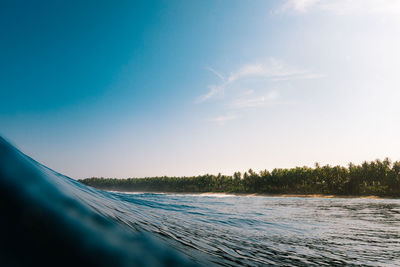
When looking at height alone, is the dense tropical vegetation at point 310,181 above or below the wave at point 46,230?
below

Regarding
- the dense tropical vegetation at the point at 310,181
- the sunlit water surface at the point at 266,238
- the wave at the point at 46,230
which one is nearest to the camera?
the wave at the point at 46,230

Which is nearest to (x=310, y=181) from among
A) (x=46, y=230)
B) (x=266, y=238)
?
(x=266, y=238)

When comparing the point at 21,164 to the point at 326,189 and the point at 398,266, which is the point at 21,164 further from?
the point at 326,189

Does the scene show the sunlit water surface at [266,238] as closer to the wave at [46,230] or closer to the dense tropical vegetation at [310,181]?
the wave at [46,230]

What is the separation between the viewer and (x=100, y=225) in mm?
804

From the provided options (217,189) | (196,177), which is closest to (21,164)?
(217,189)

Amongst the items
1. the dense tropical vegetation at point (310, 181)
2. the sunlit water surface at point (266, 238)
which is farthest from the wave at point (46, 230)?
the dense tropical vegetation at point (310, 181)

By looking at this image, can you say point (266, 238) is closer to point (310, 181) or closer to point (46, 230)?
point (46, 230)

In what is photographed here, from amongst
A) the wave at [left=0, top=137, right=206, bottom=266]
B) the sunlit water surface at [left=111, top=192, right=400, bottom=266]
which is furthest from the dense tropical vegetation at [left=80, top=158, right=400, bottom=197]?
the wave at [left=0, top=137, right=206, bottom=266]

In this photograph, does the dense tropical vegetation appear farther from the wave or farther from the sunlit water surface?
the wave

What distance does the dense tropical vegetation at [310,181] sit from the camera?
199 ft

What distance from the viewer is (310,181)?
71.2 metres

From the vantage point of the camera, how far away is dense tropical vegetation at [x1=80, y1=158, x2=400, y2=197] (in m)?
60.6

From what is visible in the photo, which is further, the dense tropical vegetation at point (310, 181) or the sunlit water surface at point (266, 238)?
the dense tropical vegetation at point (310, 181)
